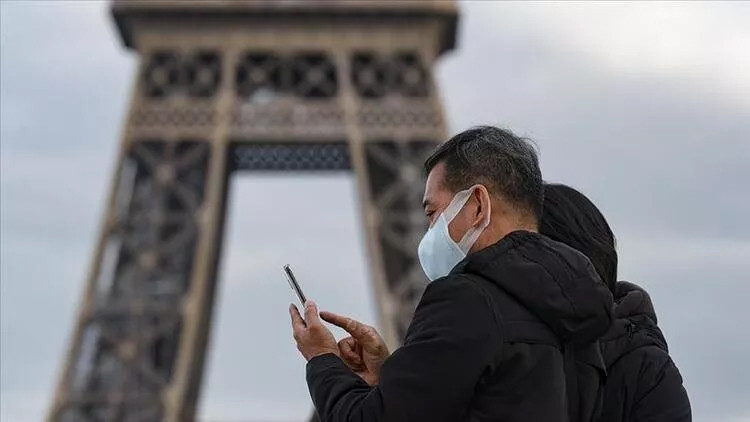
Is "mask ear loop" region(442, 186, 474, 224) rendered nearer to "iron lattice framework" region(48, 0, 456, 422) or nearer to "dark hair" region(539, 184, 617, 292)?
"dark hair" region(539, 184, 617, 292)

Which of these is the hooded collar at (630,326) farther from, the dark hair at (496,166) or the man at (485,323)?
the dark hair at (496,166)

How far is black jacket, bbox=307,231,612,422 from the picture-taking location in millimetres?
1839

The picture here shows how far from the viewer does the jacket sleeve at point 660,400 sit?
2.19 metres

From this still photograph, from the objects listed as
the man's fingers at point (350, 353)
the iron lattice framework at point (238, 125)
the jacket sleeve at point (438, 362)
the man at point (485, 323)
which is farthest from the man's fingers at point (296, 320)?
the iron lattice framework at point (238, 125)

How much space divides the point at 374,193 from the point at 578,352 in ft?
49.8

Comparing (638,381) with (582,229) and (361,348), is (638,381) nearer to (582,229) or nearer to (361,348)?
(582,229)

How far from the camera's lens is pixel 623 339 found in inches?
86.9

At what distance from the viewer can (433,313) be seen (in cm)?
189

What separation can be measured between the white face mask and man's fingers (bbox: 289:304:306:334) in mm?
278

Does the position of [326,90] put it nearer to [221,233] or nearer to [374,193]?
[374,193]

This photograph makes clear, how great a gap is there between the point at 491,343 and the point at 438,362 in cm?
9

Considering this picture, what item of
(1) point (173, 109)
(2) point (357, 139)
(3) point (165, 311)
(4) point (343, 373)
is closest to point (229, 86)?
(1) point (173, 109)

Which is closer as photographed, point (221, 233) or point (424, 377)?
point (424, 377)

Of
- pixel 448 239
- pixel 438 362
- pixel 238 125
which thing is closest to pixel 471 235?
pixel 448 239
